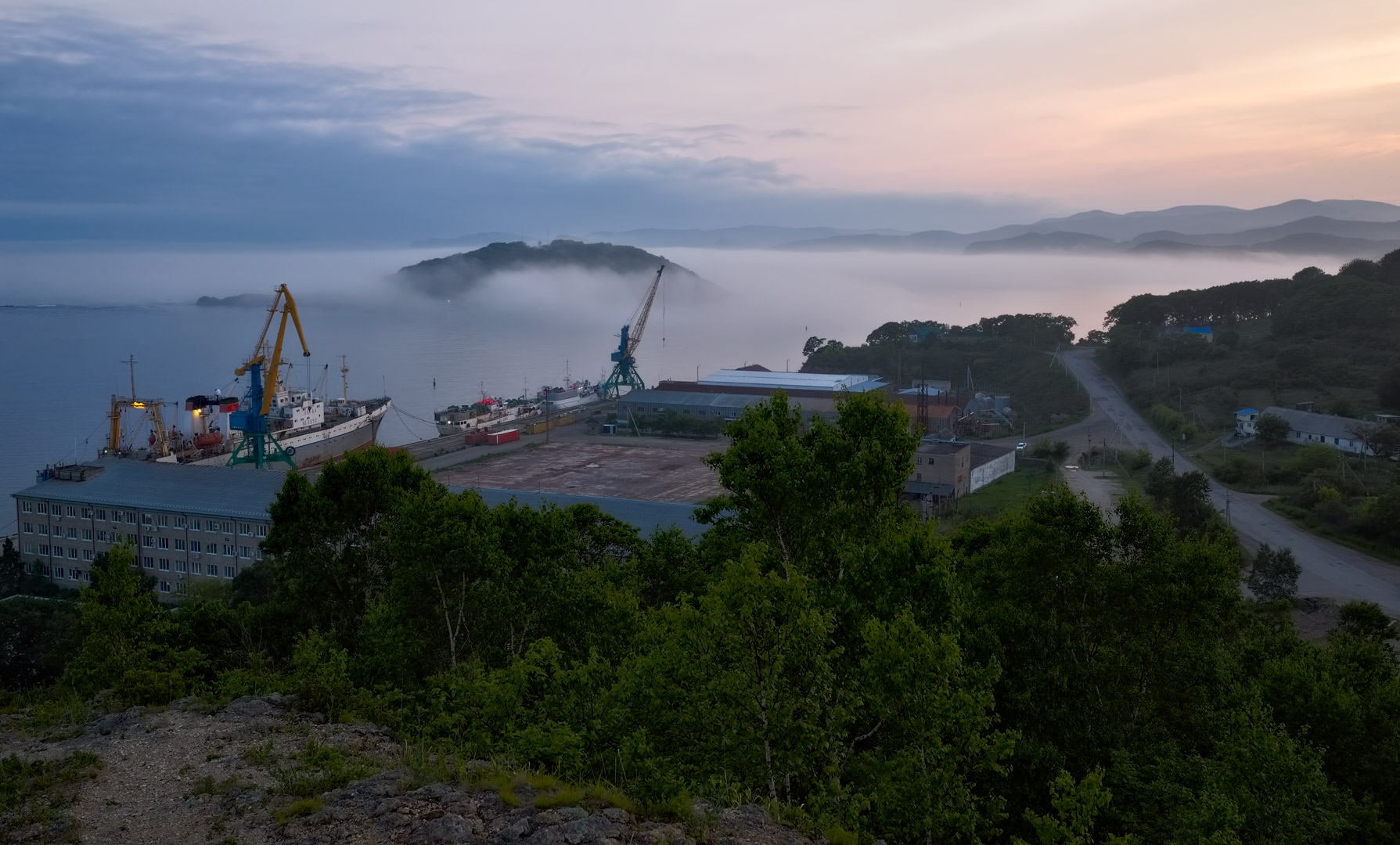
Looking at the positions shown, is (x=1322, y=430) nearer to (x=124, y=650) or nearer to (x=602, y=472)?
(x=602, y=472)

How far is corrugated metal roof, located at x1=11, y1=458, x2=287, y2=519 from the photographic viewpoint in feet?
42.8

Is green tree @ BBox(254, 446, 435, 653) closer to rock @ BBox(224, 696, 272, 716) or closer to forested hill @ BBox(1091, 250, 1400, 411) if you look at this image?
rock @ BBox(224, 696, 272, 716)

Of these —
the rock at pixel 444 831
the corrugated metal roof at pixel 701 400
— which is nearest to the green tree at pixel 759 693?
the rock at pixel 444 831

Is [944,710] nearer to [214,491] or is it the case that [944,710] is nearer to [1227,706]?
[1227,706]

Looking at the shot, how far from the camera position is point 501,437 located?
23.7 m

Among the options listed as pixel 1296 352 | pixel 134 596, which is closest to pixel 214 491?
pixel 134 596

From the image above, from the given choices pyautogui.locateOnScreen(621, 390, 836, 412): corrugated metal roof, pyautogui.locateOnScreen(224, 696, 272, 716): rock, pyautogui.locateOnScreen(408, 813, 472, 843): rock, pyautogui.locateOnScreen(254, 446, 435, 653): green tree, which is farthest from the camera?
pyautogui.locateOnScreen(621, 390, 836, 412): corrugated metal roof

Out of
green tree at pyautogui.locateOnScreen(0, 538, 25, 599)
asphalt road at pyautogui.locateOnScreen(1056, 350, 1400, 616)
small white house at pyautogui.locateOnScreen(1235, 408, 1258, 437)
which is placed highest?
small white house at pyautogui.locateOnScreen(1235, 408, 1258, 437)

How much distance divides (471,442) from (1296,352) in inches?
772

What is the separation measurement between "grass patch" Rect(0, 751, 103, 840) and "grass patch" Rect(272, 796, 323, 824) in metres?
0.73

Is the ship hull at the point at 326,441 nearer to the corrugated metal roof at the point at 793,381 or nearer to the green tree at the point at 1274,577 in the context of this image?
the corrugated metal roof at the point at 793,381

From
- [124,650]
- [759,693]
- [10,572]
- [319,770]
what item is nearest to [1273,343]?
[759,693]

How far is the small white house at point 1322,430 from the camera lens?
16906 millimetres

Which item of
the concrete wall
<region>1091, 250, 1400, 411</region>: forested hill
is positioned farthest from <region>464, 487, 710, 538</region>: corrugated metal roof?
<region>1091, 250, 1400, 411</region>: forested hill
